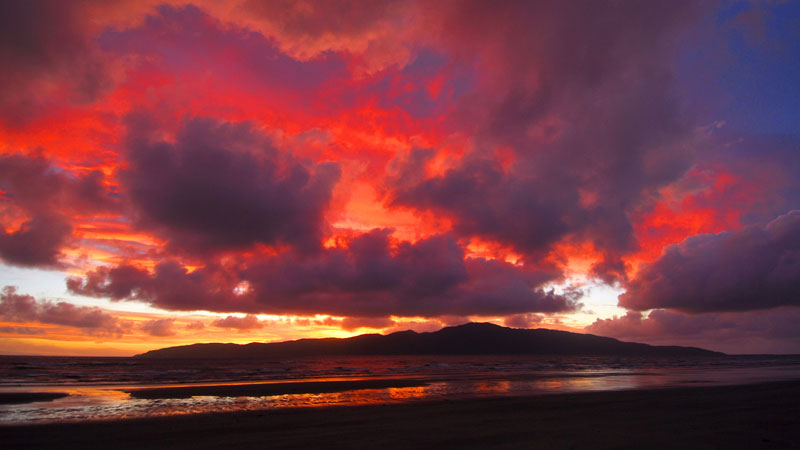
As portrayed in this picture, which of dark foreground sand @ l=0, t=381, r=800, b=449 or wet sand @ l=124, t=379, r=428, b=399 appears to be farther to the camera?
wet sand @ l=124, t=379, r=428, b=399

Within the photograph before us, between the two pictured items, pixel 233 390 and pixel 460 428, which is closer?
pixel 460 428

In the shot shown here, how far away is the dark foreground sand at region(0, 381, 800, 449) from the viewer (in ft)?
43.3

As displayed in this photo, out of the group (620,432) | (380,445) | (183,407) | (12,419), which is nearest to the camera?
(380,445)

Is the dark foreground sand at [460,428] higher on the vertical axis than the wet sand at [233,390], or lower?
higher

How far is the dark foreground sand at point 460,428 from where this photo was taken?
43.3 feet

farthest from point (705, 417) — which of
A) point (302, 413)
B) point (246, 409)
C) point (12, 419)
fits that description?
point (12, 419)

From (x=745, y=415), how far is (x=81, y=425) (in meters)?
27.5

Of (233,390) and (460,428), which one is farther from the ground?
(460,428)

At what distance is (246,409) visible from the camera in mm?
22250

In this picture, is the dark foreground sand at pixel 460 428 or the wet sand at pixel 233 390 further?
the wet sand at pixel 233 390

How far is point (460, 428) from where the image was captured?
1546 cm

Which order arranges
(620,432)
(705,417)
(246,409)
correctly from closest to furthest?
1. (620,432)
2. (705,417)
3. (246,409)

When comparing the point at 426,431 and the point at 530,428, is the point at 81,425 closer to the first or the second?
the point at 426,431

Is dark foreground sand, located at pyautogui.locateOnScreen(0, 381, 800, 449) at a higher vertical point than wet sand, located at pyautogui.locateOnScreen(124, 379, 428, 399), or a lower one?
higher
